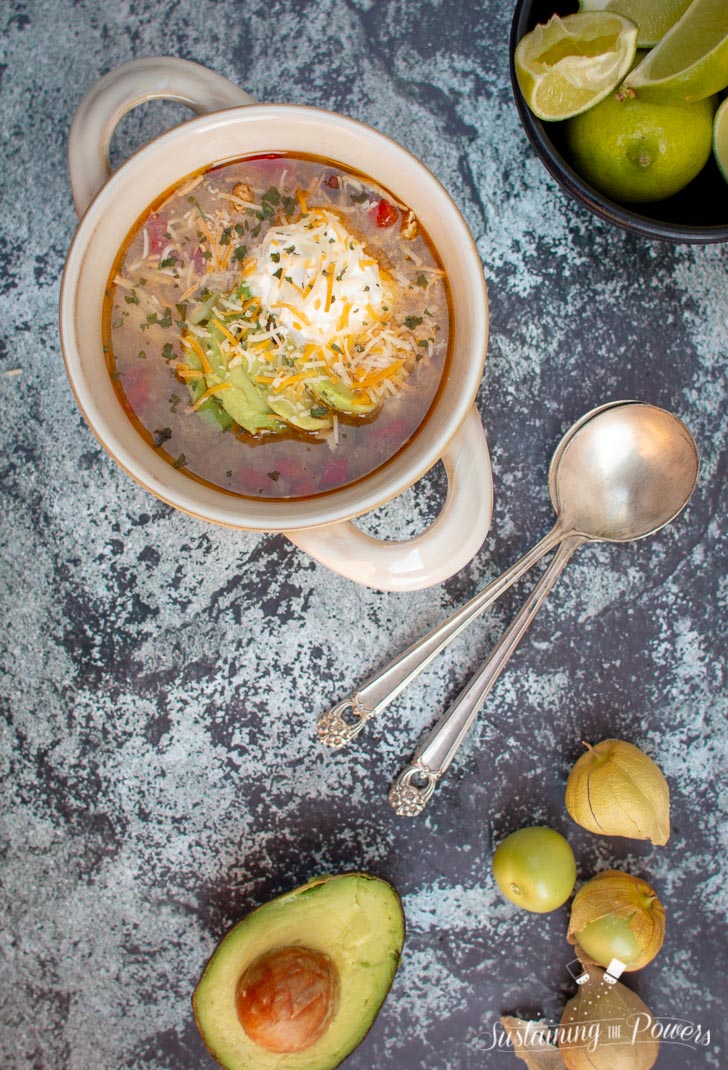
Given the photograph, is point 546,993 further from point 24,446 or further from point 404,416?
point 24,446

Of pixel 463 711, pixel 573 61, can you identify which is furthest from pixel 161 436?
pixel 573 61

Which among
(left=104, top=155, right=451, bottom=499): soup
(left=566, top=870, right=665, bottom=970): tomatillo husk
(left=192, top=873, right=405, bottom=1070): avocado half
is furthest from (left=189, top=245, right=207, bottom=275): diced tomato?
(left=566, top=870, right=665, bottom=970): tomatillo husk

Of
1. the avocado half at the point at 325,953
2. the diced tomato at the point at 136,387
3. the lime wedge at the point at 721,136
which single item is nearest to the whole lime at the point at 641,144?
the lime wedge at the point at 721,136

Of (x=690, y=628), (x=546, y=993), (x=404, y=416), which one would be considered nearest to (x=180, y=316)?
(x=404, y=416)

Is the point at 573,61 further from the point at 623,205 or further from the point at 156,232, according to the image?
the point at 156,232

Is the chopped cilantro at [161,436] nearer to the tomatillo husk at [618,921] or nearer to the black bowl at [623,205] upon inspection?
Answer: the black bowl at [623,205]

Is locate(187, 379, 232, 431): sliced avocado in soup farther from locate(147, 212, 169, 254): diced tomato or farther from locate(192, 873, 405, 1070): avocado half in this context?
locate(192, 873, 405, 1070): avocado half
